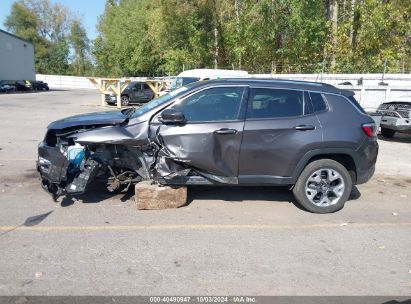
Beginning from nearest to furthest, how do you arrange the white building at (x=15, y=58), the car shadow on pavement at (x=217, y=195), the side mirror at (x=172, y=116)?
the side mirror at (x=172, y=116)
the car shadow on pavement at (x=217, y=195)
the white building at (x=15, y=58)

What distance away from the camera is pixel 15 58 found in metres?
50.3

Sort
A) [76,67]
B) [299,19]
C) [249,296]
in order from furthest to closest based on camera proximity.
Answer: [76,67], [299,19], [249,296]

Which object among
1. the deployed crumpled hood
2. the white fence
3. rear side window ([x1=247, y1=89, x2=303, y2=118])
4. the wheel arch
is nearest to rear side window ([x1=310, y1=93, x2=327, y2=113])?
rear side window ([x1=247, y1=89, x2=303, y2=118])

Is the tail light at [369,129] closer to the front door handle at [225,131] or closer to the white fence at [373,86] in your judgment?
the front door handle at [225,131]

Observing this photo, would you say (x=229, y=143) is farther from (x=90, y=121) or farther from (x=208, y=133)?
(x=90, y=121)

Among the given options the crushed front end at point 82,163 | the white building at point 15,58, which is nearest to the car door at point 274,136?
the crushed front end at point 82,163

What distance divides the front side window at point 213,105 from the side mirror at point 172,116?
0.16 meters

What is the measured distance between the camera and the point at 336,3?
27.7 m

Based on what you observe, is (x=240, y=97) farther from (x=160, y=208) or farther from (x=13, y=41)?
(x=13, y=41)

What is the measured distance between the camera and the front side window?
220 inches

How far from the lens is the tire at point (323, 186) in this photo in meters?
5.70

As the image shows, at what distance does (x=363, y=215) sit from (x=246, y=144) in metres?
1.93

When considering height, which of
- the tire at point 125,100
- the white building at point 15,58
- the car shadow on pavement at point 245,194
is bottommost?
the car shadow on pavement at point 245,194

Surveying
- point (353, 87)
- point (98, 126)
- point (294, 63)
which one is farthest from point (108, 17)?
point (98, 126)
